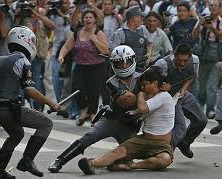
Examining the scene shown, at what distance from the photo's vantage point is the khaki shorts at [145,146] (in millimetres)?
9086

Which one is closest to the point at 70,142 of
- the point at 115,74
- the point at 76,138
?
the point at 76,138

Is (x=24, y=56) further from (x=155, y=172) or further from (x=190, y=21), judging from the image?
(x=190, y=21)

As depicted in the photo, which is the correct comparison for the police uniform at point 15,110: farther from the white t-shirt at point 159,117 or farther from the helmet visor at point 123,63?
the helmet visor at point 123,63

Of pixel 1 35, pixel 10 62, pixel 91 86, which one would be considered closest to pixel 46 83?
pixel 91 86

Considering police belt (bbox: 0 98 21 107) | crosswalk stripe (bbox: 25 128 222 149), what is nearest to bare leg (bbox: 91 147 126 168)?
police belt (bbox: 0 98 21 107)

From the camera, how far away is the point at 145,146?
29.8ft

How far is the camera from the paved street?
8.89m

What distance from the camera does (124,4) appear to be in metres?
17.5

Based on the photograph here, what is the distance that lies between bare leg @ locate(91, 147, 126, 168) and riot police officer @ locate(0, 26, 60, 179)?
727mm

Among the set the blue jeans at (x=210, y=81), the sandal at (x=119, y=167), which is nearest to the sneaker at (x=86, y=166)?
the sandal at (x=119, y=167)

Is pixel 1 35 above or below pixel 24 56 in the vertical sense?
below

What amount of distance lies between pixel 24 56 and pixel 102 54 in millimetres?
4817

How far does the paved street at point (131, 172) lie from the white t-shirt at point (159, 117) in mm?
450

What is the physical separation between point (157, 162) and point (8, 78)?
187 centimetres
